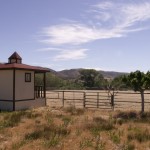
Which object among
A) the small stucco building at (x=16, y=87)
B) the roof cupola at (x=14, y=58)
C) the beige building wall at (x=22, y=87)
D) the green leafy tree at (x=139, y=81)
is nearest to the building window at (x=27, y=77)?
the small stucco building at (x=16, y=87)

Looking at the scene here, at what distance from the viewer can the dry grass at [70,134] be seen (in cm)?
1320

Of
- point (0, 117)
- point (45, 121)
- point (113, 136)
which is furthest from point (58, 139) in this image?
point (0, 117)

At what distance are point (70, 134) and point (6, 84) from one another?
11810 millimetres

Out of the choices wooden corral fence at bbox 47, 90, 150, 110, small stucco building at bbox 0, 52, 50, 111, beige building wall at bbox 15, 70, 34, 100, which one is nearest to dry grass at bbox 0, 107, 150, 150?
small stucco building at bbox 0, 52, 50, 111

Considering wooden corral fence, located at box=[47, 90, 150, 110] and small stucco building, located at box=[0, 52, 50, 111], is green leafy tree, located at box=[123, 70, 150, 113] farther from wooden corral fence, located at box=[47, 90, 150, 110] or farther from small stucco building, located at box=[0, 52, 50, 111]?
small stucco building, located at box=[0, 52, 50, 111]

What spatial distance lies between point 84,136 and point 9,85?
40.0 ft

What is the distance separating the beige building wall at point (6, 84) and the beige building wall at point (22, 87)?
46 cm

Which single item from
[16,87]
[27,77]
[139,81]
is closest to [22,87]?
[16,87]

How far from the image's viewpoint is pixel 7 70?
2552cm

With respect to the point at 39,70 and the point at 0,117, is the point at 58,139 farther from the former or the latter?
the point at 39,70

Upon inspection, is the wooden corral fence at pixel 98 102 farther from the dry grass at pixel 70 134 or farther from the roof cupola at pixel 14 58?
the dry grass at pixel 70 134

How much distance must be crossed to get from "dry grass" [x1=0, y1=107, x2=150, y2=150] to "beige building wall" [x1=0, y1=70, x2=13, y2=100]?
17.7ft

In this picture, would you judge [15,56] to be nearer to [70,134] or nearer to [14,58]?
[14,58]

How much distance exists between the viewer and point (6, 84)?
25.6 m
